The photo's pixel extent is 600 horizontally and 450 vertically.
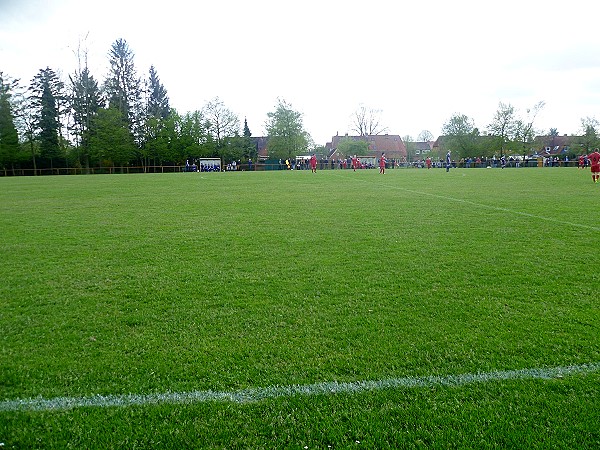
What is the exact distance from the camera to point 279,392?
2.76 meters

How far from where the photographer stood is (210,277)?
5312 mm

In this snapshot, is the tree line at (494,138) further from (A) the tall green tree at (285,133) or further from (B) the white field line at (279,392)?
(B) the white field line at (279,392)

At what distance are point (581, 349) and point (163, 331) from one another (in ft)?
11.0

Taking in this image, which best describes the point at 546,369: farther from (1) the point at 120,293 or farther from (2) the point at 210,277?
(1) the point at 120,293

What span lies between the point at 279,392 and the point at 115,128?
63558mm

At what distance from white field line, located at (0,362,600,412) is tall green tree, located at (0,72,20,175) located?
63.4 meters

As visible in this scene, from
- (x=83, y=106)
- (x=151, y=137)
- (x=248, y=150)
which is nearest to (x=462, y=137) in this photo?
(x=248, y=150)

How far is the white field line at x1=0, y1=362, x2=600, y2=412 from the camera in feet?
8.71

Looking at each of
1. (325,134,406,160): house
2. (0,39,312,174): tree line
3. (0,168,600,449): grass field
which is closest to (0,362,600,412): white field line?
(0,168,600,449): grass field

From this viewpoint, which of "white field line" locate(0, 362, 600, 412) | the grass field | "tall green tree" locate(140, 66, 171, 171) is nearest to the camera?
the grass field

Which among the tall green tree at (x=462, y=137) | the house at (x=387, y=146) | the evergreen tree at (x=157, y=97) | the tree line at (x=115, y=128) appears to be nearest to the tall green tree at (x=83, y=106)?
the tree line at (x=115, y=128)

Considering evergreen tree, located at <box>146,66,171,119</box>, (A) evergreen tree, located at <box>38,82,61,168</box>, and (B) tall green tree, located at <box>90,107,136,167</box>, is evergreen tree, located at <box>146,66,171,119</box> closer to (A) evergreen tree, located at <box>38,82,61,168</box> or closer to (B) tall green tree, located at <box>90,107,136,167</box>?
(B) tall green tree, located at <box>90,107,136,167</box>

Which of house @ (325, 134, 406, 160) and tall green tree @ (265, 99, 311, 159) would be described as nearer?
tall green tree @ (265, 99, 311, 159)

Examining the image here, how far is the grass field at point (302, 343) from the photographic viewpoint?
243 cm
